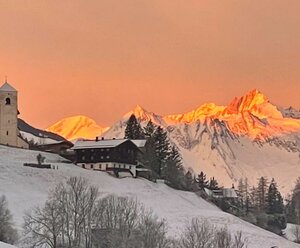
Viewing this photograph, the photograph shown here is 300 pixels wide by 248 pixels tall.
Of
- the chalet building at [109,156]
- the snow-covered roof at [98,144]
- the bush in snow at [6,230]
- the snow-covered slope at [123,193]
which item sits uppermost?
the snow-covered roof at [98,144]

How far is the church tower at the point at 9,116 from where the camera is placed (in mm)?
133750

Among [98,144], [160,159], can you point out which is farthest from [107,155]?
[160,159]

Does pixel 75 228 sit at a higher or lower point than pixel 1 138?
lower

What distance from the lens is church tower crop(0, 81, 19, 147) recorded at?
13375 centimetres

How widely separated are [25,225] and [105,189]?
103 feet

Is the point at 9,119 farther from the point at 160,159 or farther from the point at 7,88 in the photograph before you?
the point at 160,159

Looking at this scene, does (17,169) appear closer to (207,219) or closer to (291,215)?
(207,219)

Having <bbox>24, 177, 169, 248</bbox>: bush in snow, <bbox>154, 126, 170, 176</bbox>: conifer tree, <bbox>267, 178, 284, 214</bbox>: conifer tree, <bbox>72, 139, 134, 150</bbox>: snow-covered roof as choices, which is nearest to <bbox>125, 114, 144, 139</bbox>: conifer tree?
<bbox>154, 126, 170, 176</bbox>: conifer tree

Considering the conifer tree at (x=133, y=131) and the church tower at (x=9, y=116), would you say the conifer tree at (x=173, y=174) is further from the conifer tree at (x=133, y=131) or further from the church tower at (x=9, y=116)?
the church tower at (x=9, y=116)

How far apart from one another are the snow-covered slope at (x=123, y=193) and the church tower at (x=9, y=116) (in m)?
7.67

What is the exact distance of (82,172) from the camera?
119 m

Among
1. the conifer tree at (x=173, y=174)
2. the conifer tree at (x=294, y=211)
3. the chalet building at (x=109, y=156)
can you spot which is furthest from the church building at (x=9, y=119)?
the conifer tree at (x=294, y=211)

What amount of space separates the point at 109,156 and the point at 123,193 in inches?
879

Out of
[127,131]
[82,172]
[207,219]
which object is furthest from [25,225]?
[127,131]
